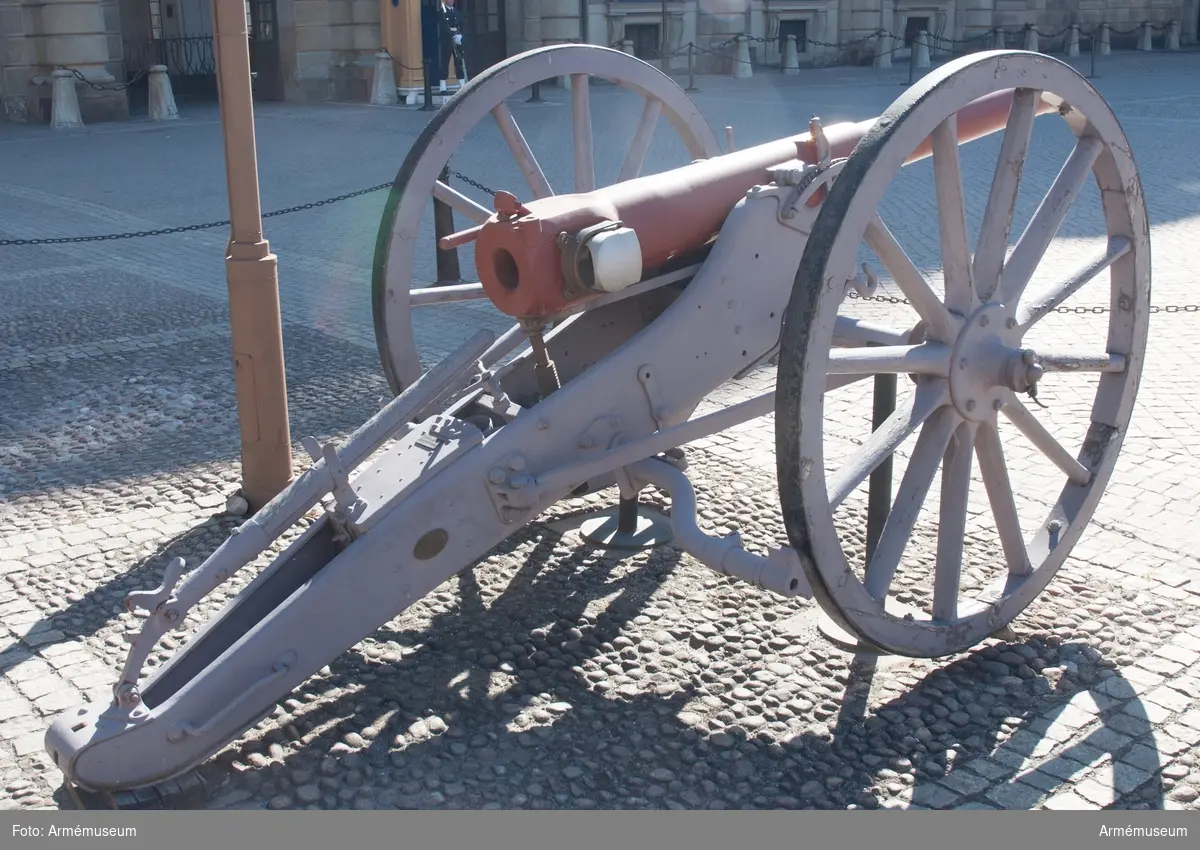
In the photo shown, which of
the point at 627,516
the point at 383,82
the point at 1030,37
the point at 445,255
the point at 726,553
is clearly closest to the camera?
the point at 726,553

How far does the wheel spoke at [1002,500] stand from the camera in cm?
364

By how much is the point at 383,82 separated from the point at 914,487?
16359 mm

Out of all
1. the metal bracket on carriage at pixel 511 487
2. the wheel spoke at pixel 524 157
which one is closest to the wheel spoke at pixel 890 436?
the metal bracket on carriage at pixel 511 487

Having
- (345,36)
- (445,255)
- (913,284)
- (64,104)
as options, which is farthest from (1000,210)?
(345,36)

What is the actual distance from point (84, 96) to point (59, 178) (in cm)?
514

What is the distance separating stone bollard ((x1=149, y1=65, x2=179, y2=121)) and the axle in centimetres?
1531

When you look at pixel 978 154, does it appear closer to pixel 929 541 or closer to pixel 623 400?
pixel 929 541

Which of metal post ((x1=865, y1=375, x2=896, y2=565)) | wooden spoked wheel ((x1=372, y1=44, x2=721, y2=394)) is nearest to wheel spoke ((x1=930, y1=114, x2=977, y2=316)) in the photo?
metal post ((x1=865, y1=375, x2=896, y2=565))

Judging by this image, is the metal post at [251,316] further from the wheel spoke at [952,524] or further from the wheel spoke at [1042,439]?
the wheel spoke at [1042,439]

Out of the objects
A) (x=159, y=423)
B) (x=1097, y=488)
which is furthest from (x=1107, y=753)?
(x=159, y=423)

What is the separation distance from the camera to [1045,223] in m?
3.73

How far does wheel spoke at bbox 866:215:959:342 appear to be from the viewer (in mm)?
3326

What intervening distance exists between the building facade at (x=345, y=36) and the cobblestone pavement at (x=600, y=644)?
37.0 feet

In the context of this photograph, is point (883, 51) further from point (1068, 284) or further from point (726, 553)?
point (726, 553)
